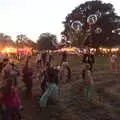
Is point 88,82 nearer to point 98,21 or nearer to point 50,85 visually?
point 50,85

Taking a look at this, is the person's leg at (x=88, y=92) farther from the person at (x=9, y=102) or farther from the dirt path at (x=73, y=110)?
the person at (x=9, y=102)

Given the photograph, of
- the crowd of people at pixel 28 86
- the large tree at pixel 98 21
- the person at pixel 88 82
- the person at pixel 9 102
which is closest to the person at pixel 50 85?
the crowd of people at pixel 28 86

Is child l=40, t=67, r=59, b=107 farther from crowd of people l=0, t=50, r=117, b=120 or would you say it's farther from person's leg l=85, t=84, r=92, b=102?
person's leg l=85, t=84, r=92, b=102

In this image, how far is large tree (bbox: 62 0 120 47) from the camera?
101500 mm

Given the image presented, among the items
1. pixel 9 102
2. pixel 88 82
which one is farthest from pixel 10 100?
pixel 88 82

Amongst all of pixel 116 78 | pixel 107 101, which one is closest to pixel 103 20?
Result: pixel 116 78

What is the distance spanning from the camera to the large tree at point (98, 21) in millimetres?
101500

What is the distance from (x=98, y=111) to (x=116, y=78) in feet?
46.0

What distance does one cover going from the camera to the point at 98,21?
105750mm

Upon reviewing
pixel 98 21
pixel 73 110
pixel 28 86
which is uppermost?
pixel 98 21

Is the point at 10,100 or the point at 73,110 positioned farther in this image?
the point at 73,110

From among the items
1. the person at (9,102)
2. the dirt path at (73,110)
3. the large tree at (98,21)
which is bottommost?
the dirt path at (73,110)

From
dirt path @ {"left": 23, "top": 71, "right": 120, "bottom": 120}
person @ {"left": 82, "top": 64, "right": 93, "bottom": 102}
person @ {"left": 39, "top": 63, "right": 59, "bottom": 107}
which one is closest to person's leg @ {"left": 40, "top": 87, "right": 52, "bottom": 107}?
person @ {"left": 39, "top": 63, "right": 59, "bottom": 107}

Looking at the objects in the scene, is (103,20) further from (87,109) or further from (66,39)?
(87,109)
